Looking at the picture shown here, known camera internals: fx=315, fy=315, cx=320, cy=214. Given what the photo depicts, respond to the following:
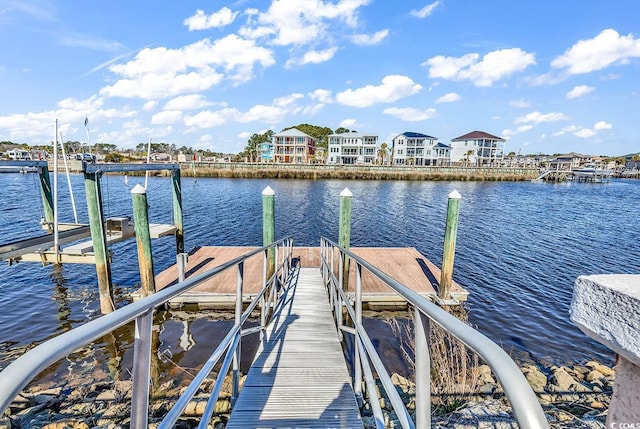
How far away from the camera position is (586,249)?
1631cm

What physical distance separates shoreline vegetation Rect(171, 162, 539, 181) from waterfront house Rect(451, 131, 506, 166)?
11571 millimetres

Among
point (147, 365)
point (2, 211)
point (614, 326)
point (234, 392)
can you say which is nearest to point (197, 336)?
point (234, 392)

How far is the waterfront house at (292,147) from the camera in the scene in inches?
2601

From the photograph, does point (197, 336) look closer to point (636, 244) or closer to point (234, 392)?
point (234, 392)

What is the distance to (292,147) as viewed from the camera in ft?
221

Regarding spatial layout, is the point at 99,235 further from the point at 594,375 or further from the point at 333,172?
the point at 333,172

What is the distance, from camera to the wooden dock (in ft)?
27.4

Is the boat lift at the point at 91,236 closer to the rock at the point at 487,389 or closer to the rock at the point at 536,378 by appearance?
the rock at the point at 487,389

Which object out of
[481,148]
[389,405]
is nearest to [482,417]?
[389,405]

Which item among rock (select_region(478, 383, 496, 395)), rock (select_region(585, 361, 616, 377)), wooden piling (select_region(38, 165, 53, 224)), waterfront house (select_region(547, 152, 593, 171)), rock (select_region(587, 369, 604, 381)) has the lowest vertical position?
rock (select_region(585, 361, 616, 377))

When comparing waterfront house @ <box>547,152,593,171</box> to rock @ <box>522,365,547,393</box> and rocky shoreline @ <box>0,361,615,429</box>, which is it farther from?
rocky shoreline @ <box>0,361,615,429</box>

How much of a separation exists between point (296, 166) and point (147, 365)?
6015 cm

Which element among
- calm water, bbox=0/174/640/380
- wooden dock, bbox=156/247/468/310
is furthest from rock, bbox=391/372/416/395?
calm water, bbox=0/174/640/380

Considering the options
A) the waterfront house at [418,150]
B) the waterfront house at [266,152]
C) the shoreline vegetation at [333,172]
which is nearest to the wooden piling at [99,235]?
the shoreline vegetation at [333,172]
